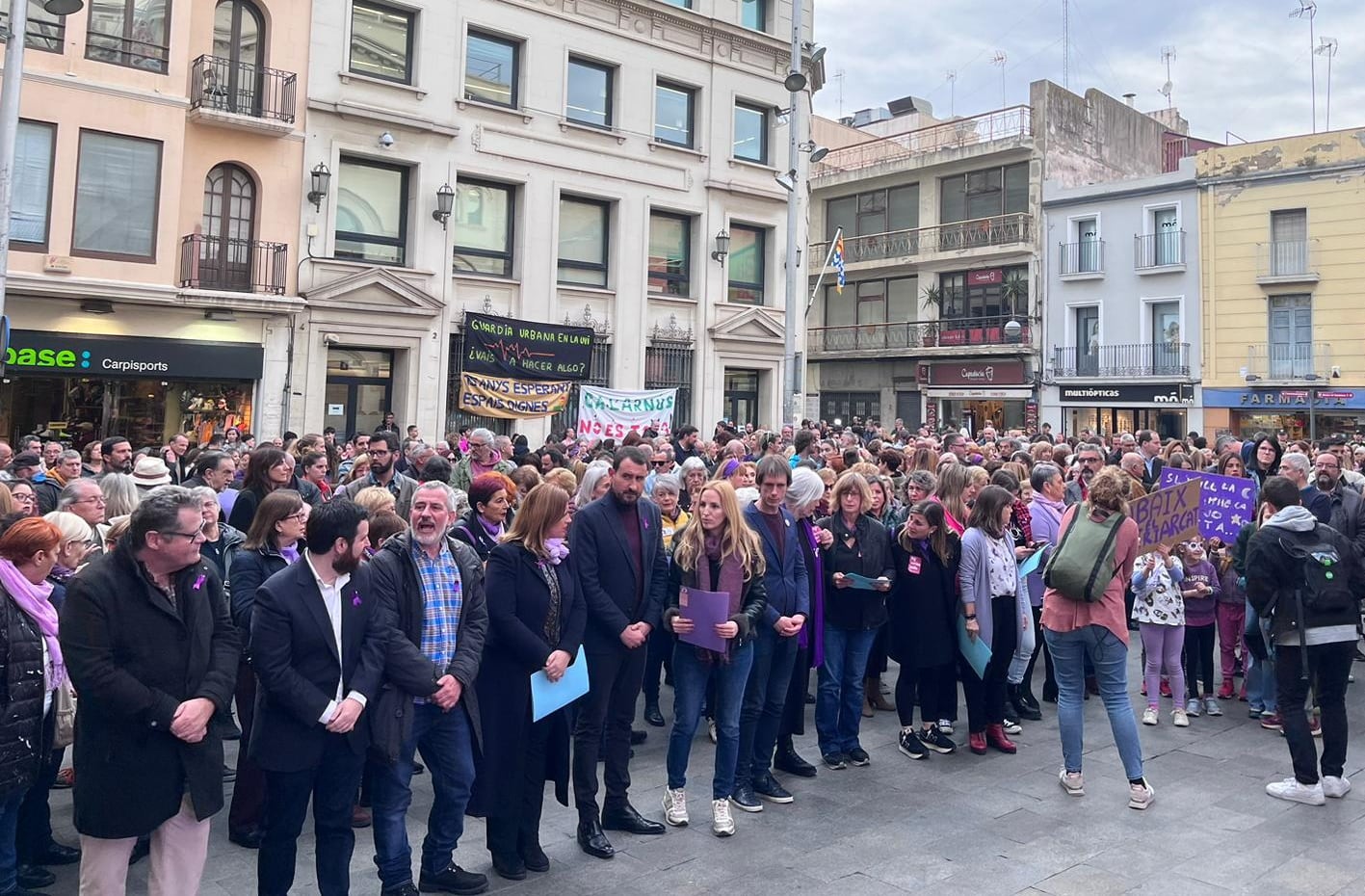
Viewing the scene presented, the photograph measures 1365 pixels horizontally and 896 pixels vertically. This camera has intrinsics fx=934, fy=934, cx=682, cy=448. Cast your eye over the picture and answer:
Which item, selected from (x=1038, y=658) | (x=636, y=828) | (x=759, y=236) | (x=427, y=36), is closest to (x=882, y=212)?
(x=759, y=236)

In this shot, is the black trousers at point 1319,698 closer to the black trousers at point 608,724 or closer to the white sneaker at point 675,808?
the white sneaker at point 675,808

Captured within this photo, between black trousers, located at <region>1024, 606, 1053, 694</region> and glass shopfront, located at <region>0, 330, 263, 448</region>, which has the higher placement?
glass shopfront, located at <region>0, 330, 263, 448</region>

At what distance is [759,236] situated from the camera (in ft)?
80.8

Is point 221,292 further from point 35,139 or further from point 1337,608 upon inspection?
point 1337,608

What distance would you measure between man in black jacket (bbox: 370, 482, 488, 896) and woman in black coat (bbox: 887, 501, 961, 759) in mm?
3435

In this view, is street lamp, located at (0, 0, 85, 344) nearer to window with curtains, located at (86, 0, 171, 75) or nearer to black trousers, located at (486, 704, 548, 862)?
window with curtains, located at (86, 0, 171, 75)

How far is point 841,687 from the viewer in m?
6.71

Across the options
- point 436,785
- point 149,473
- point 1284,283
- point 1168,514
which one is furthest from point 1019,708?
point 1284,283

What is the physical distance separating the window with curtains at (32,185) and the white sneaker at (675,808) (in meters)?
14.8

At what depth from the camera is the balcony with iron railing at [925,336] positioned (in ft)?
106

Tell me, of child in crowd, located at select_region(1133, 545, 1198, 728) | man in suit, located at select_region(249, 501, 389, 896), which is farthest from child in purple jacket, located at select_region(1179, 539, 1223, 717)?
man in suit, located at select_region(249, 501, 389, 896)

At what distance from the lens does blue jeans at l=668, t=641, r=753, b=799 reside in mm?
5555

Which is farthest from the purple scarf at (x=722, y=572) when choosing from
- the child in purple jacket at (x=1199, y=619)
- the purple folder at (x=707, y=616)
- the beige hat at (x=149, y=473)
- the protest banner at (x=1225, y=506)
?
the beige hat at (x=149, y=473)

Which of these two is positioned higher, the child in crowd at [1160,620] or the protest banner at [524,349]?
the protest banner at [524,349]
